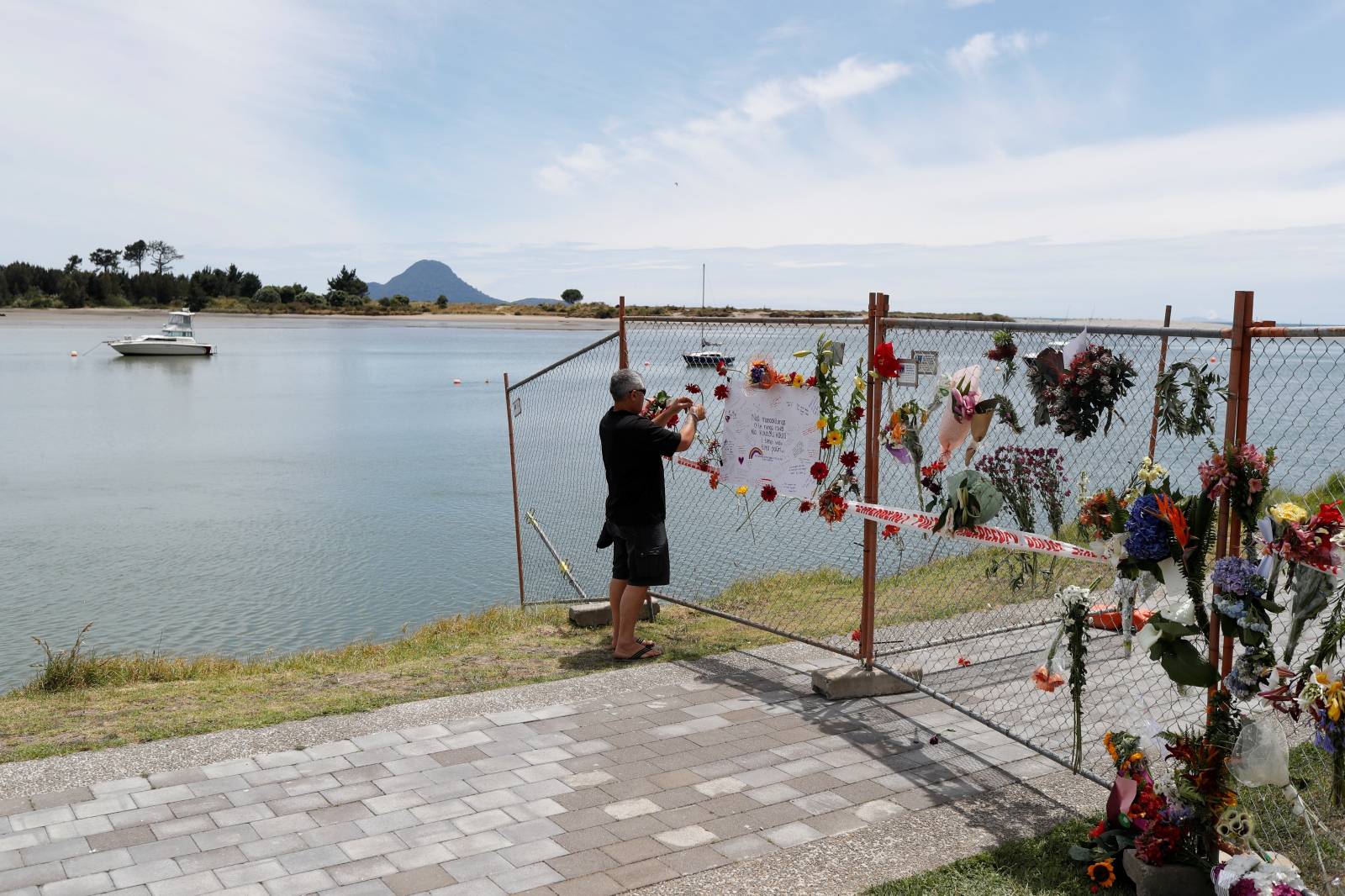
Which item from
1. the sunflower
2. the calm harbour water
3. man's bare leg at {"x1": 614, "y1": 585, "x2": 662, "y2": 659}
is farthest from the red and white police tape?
the calm harbour water

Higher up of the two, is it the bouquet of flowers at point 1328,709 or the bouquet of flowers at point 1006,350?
the bouquet of flowers at point 1006,350

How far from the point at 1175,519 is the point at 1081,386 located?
0.91 metres

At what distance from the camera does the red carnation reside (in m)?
6.09

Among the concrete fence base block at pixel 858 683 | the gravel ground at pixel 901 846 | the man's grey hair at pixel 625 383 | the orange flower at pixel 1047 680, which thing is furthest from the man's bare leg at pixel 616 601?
the orange flower at pixel 1047 680

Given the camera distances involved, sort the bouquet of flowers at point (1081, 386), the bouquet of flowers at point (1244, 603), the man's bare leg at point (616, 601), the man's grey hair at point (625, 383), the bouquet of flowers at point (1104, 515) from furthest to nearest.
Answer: the man's bare leg at point (616, 601), the man's grey hair at point (625, 383), the bouquet of flowers at point (1081, 386), the bouquet of flowers at point (1104, 515), the bouquet of flowers at point (1244, 603)

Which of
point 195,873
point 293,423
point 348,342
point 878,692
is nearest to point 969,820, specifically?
point 878,692

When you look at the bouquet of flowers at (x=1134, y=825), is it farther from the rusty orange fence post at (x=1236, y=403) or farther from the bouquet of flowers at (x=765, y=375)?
the bouquet of flowers at (x=765, y=375)

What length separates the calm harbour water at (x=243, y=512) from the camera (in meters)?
13.4

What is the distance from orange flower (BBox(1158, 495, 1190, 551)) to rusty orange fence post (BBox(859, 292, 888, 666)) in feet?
7.37

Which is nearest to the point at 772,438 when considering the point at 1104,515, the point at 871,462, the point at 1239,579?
the point at 871,462

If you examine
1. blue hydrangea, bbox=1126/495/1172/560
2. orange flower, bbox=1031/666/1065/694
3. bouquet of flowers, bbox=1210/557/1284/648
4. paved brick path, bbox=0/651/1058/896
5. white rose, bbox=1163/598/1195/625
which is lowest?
paved brick path, bbox=0/651/1058/896

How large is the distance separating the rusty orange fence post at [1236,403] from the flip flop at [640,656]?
156 inches

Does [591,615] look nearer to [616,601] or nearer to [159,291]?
[616,601]

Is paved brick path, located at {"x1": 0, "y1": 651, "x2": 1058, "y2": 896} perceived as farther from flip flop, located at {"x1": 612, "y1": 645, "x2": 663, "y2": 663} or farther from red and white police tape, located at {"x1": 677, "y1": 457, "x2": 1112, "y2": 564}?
red and white police tape, located at {"x1": 677, "y1": 457, "x2": 1112, "y2": 564}
